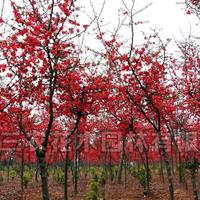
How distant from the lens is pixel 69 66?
8.27m

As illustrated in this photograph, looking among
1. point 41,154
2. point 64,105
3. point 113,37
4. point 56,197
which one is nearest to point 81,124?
point 56,197

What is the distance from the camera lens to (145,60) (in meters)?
9.01

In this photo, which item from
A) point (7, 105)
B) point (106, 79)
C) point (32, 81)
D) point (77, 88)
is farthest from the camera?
point (106, 79)

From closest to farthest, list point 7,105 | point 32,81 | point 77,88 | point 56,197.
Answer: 1. point 32,81
2. point 7,105
3. point 77,88
4. point 56,197

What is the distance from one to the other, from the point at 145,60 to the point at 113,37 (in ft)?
3.92

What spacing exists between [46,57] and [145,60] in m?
3.01

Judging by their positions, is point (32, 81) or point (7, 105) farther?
point (7, 105)

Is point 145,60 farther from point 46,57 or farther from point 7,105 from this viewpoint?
point 7,105

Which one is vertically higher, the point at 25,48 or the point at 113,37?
the point at 113,37

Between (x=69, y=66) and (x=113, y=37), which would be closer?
(x=69, y=66)

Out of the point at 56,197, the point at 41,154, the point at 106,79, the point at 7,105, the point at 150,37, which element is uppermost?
the point at 150,37

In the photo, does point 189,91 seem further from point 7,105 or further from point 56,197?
point 56,197

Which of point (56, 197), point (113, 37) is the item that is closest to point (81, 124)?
point (56, 197)

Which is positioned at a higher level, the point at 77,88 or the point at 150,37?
the point at 150,37
